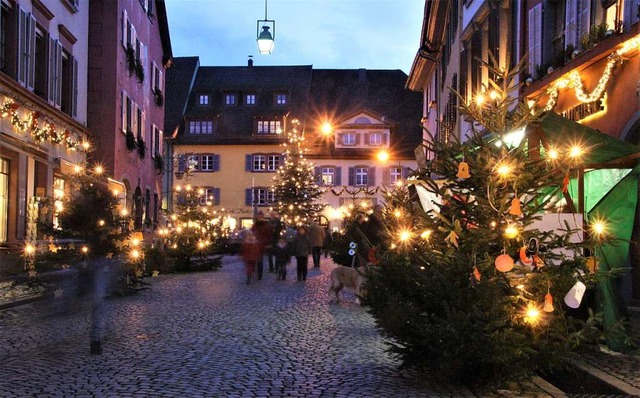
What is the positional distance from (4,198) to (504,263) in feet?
53.2

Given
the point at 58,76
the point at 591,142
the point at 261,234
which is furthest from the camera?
the point at 58,76

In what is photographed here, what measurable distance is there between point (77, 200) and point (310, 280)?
1167cm

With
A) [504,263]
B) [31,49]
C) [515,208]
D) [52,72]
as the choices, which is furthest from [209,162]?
[504,263]

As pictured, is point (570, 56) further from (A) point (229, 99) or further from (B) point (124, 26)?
(A) point (229, 99)

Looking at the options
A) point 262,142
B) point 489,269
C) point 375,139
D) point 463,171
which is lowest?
point 489,269

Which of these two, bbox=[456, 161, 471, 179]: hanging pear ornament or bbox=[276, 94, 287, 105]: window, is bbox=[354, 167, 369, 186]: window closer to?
bbox=[276, 94, 287, 105]: window

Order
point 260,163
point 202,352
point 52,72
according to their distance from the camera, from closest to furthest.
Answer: point 202,352 → point 52,72 → point 260,163

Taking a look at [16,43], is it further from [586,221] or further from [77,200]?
[586,221]

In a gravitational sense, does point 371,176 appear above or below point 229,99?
below

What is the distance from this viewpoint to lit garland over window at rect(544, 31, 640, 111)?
487 inches

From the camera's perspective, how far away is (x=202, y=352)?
8992 mm

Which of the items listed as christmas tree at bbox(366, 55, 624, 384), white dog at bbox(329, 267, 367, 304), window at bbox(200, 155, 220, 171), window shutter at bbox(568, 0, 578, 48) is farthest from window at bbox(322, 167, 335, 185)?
christmas tree at bbox(366, 55, 624, 384)

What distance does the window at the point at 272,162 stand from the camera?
62.5 meters

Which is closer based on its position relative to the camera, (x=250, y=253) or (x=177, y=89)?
(x=250, y=253)
